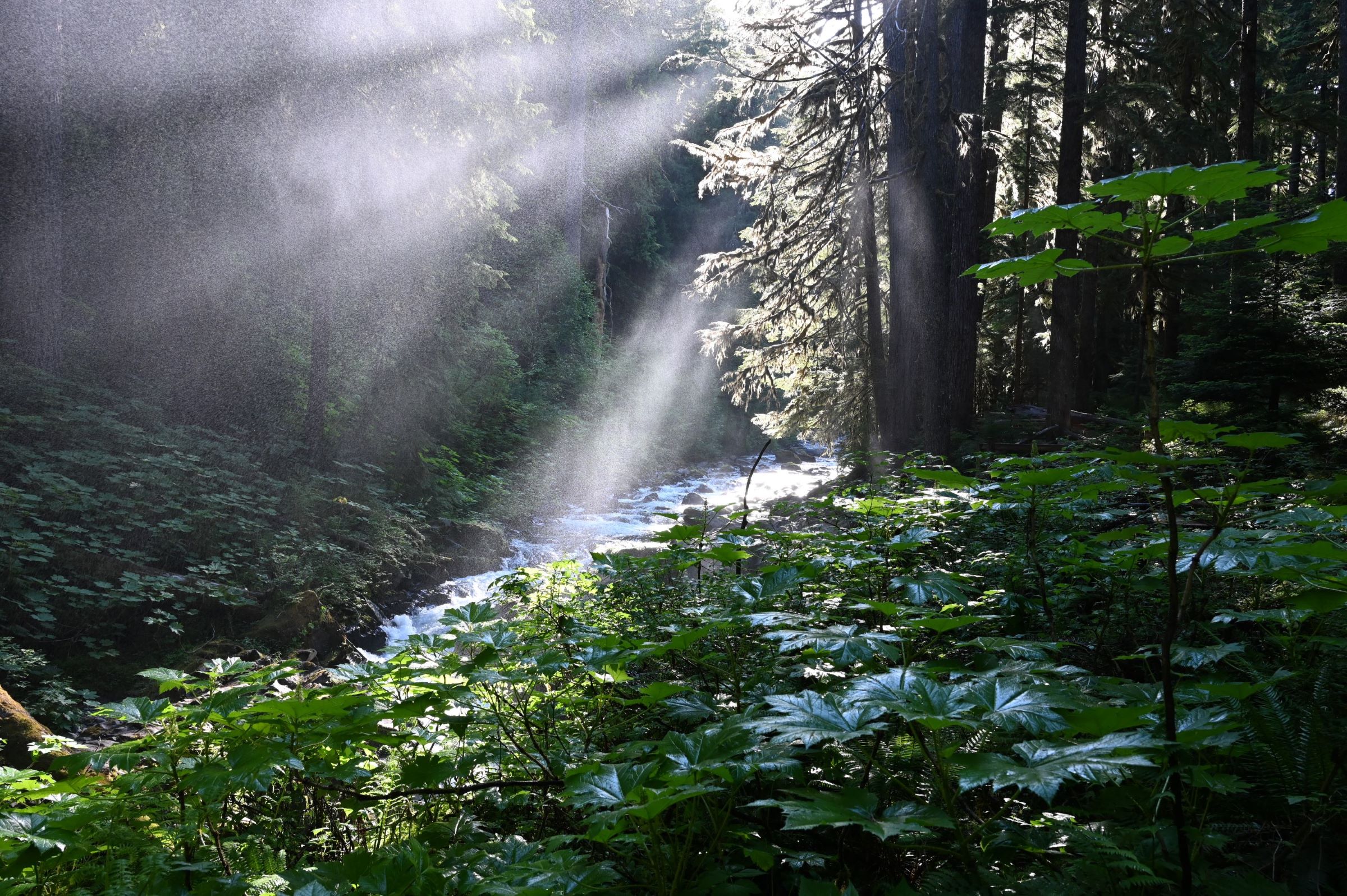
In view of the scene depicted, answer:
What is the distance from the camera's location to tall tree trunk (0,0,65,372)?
800 cm

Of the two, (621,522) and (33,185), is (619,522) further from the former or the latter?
(33,185)

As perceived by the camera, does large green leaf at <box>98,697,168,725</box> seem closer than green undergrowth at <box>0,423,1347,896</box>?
No

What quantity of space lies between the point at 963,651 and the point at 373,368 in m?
10.5

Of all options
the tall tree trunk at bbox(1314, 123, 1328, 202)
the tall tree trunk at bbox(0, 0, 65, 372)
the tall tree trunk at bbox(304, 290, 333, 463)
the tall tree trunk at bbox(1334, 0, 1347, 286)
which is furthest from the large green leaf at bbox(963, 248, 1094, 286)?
the tall tree trunk at bbox(1314, 123, 1328, 202)

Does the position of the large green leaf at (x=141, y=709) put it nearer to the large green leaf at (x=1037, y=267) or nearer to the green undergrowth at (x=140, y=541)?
the large green leaf at (x=1037, y=267)

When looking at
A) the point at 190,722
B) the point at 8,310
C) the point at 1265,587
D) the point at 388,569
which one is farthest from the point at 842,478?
the point at 8,310

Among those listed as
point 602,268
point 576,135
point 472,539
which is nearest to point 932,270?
point 472,539

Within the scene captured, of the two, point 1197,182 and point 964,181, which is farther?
point 964,181

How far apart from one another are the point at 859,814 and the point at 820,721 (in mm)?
143

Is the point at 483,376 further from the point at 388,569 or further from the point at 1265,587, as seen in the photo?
the point at 1265,587

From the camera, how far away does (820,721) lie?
1138 millimetres

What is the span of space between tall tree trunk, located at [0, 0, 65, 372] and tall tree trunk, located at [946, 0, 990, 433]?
10318mm

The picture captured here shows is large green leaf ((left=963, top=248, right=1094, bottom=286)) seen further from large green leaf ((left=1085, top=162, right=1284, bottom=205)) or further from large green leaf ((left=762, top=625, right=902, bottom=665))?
large green leaf ((left=762, top=625, right=902, bottom=665))

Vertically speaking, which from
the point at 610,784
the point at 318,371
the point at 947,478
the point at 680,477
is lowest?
the point at 680,477
